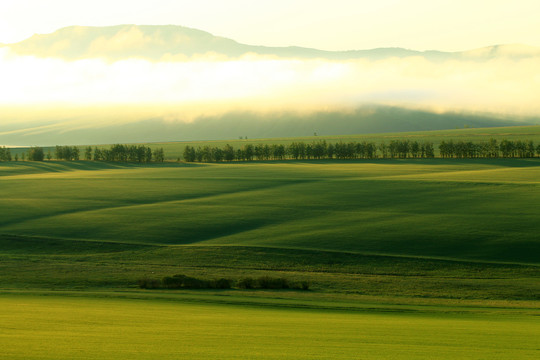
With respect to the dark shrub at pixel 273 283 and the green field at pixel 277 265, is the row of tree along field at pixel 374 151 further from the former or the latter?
the dark shrub at pixel 273 283

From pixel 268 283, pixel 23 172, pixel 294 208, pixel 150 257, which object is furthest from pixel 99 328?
pixel 23 172

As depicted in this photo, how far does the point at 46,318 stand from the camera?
20.2m

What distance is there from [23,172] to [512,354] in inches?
4664

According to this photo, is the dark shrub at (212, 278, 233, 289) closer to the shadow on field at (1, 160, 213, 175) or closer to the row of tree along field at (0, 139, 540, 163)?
the shadow on field at (1, 160, 213, 175)

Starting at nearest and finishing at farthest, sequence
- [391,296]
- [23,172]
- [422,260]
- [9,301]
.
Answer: [9,301]
[391,296]
[422,260]
[23,172]

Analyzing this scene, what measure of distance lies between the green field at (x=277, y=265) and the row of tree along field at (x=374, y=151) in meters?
48.8

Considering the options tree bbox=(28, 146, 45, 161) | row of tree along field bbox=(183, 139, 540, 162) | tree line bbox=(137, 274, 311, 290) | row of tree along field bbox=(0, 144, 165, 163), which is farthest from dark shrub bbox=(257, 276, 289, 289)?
tree bbox=(28, 146, 45, 161)

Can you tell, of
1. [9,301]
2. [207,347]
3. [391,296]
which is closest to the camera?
[207,347]

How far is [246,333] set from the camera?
60.0ft

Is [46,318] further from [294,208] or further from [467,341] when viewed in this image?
[294,208]

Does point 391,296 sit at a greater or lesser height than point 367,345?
lesser

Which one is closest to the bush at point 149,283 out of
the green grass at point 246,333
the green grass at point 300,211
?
the green grass at point 246,333

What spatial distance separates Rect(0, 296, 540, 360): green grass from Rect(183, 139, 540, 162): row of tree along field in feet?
399

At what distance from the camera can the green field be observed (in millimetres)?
17094
